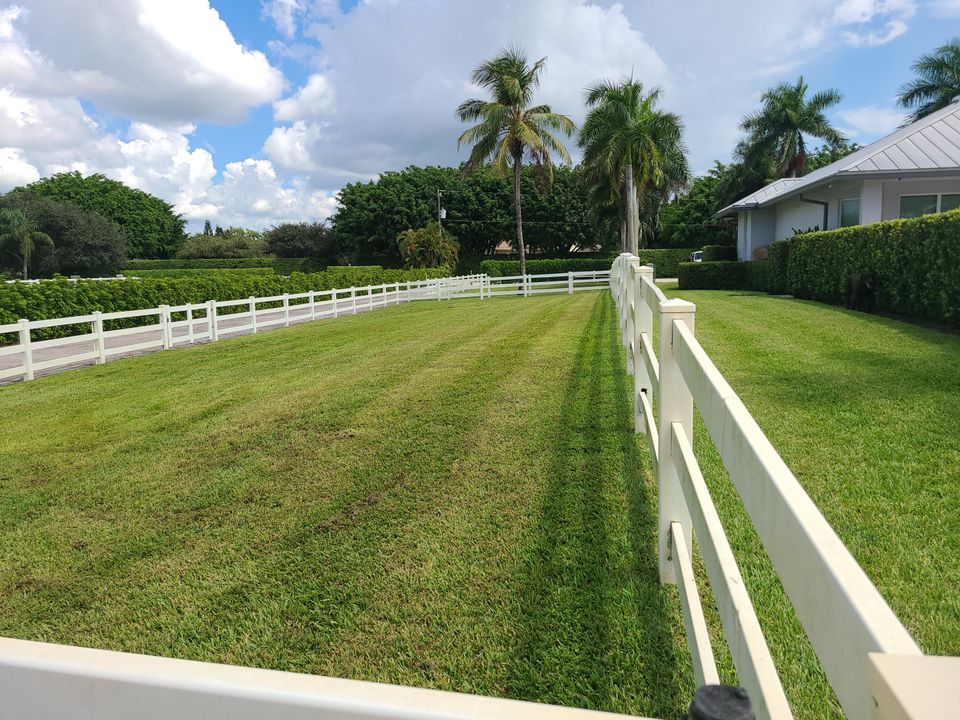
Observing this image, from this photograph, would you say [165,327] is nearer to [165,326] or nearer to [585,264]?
[165,326]

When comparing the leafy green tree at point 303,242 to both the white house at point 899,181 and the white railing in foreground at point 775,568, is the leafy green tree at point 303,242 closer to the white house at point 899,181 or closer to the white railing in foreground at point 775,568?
the white house at point 899,181

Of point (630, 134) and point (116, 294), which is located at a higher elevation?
point (630, 134)

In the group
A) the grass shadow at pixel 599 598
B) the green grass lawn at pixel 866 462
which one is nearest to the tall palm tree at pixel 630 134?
the green grass lawn at pixel 866 462

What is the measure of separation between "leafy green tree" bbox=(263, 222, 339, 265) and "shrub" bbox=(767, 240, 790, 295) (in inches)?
2135

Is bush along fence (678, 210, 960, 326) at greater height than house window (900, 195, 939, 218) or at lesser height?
lesser

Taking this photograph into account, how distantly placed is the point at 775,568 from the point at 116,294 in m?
22.0

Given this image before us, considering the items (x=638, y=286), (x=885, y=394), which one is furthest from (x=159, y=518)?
→ (x=885, y=394)

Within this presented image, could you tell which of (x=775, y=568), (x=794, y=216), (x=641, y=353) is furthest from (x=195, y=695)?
(x=794, y=216)

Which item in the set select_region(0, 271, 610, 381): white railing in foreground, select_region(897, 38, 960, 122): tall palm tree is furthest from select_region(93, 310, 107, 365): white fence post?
select_region(897, 38, 960, 122): tall palm tree

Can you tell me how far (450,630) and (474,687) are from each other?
1.32 feet

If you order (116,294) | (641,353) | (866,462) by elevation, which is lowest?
(866,462)

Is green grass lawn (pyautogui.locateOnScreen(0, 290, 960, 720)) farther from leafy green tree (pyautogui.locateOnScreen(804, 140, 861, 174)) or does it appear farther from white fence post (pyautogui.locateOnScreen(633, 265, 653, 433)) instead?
leafy green tree (pyautogui.locateOnScreen(804, 140, 861, 174))

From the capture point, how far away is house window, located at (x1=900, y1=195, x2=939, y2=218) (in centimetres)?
1922

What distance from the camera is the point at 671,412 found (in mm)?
3043
